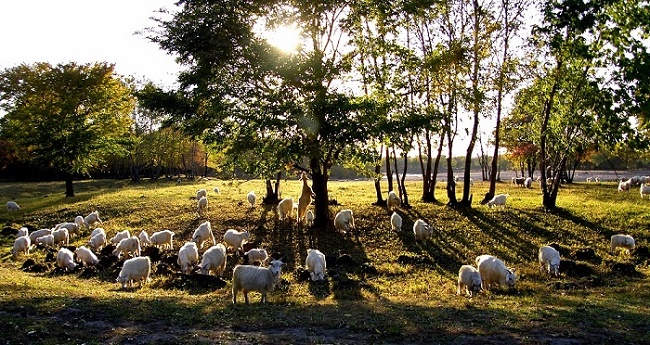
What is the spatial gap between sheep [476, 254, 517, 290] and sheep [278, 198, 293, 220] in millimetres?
13920

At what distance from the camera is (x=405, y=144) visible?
2145 centimetres

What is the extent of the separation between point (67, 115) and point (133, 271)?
33.8 meters

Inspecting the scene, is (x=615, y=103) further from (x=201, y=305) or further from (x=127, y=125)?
(x=127, y=125)

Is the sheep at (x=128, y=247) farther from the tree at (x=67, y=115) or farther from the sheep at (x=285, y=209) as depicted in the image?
the tree at (x=67, y=115)

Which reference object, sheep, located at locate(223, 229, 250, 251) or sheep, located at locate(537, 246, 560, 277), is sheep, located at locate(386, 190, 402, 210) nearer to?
sheep, located at locate(223, 229, 250, 251)

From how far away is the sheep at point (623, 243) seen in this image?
18.7 m

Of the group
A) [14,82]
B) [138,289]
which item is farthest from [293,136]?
[14,82]

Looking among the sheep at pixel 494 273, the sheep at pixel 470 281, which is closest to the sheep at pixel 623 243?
the sheep at pixel 494 273

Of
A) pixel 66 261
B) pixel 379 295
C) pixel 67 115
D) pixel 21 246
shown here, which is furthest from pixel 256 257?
pixel 67 115

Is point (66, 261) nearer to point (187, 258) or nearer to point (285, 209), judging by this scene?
point (187, 258)

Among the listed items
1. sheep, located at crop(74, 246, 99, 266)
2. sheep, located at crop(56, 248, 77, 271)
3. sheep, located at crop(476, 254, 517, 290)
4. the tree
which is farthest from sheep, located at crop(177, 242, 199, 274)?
the tree

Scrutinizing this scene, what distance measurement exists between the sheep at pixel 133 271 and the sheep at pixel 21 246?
8.54 m

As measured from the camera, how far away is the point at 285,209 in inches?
1062

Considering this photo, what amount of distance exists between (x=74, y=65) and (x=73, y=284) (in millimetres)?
37702
